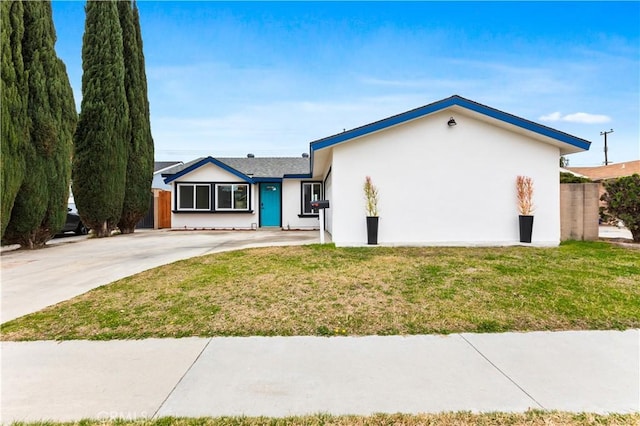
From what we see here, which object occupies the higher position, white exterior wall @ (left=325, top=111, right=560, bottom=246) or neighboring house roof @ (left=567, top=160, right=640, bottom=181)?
neighboring house roof @ (left=567, top=160, right=640, bottom=181)

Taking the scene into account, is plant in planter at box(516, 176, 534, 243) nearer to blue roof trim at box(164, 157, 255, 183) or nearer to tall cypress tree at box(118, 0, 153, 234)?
blue roof trim at box(164, 157, 255, 183)

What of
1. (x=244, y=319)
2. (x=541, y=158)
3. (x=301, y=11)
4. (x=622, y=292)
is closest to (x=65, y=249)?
(x=244, y=319)

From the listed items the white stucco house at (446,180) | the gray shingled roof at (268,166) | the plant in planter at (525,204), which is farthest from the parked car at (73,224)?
the plant in planter at (525,204)

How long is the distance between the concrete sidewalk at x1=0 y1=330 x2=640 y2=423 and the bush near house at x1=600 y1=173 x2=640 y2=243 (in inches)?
311

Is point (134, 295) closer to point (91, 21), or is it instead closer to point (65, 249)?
point (65, 249)

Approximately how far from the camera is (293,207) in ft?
55.6

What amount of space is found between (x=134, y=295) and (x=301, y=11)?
36.0 feet

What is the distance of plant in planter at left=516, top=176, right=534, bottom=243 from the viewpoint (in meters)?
9.11

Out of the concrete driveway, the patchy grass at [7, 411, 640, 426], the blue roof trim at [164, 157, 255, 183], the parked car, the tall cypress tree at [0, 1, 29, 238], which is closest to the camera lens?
the patchy grass at [7, 411, 640, 426]

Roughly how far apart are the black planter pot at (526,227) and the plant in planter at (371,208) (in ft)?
13.9

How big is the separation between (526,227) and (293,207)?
10786 millimetres

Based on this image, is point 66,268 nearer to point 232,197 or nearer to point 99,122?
point 99,122

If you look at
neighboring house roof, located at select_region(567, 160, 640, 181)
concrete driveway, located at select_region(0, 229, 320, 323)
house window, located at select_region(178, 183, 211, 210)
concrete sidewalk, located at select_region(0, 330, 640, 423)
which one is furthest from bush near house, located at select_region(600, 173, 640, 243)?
house window, located at select_region(178, 183, 211, 210)

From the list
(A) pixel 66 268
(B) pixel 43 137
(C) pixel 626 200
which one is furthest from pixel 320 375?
(B) pixel 43 137
